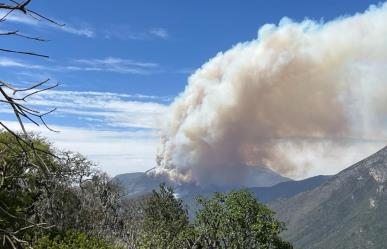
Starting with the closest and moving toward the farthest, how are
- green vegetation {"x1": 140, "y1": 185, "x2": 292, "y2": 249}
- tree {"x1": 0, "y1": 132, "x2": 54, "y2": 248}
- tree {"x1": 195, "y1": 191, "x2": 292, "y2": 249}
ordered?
tree {"x1": 0, "y1": 132, "x2": 54, "y2": 248} < green vegetation {"x1": 140, "y1": 185, "x2": 292, "y2": 249} < tree {"x1": 195, "y1": 191, "x2": 292, "y2": 249}

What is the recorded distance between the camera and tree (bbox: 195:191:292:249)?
263ft

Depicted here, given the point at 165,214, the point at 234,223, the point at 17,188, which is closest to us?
the point at 17,188

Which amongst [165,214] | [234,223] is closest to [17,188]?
[234,223]

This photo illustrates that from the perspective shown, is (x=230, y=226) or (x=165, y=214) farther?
(x=165, y=214)

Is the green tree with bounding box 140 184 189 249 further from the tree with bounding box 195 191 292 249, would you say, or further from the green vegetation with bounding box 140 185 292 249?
the tree with bounding box 195 191 292 249

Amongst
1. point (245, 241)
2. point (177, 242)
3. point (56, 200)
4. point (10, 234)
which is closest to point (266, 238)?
point (245, 241)

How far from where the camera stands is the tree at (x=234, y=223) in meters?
80.1

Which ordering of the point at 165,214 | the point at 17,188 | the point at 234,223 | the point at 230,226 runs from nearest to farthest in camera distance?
the point at 17,188 < the point at 230,226 < the point at 234,223 < the point at 165,214

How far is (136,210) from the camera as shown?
6412 inches

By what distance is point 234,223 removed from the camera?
81.2 meters

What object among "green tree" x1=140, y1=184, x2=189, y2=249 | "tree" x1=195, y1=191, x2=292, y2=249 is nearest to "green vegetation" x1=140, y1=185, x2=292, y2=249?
"tree" x1=195, y1=191, x2=292, y2=249

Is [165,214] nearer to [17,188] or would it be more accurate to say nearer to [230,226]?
[230,226]

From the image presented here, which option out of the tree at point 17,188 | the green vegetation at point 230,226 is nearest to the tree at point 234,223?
the green vegetation at point 230,226

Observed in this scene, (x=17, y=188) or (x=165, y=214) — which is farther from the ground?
(x=17, y=188)
